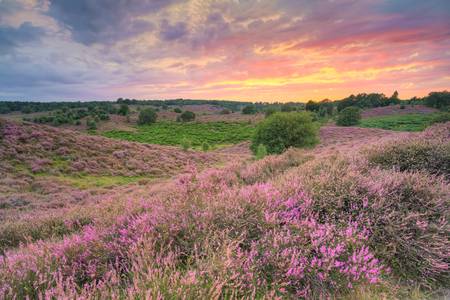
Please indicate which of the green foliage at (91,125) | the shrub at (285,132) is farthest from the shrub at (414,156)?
the green foliage at (91,125)

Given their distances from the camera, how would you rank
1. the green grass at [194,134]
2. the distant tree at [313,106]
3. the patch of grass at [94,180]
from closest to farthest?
the patch of grass at [94,180] < the green grass at [194,134] < the distant tree at [313,106]

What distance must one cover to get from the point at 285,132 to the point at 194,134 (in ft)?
152

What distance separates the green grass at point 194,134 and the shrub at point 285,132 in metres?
27.3

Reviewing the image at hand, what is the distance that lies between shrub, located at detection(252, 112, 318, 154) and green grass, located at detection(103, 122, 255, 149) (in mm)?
27310

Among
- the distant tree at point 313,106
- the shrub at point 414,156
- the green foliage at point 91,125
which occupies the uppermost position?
the distant tree at point 313,106

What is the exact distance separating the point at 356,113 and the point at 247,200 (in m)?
74.7

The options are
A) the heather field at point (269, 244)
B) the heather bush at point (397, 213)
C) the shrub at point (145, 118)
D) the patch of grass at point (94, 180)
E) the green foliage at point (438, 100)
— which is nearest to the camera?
the heather field at point (269, 244)

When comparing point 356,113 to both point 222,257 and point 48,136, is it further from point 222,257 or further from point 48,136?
point 222,257

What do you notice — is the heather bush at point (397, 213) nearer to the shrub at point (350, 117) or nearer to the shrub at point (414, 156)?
the shrub at point (414, 156)

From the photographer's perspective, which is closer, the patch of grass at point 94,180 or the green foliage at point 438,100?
the patch of grass at point 94,180

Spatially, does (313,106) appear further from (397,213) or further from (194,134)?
(397,213)

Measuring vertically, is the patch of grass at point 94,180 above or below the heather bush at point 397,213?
below

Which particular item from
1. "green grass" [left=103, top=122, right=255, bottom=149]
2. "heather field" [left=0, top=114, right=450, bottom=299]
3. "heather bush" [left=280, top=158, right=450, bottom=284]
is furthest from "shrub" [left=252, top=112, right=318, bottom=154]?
"green grass" [left=103, top=122, right=255, bottom=149]

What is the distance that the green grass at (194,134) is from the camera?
6371 centimetres
